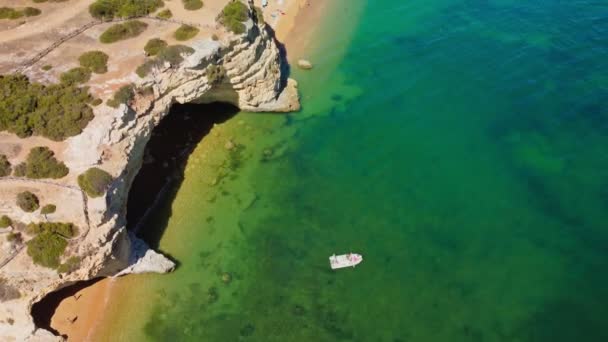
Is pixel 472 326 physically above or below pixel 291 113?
below

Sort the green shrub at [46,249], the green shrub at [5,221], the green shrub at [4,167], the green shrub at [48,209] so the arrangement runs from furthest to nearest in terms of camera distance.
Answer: the green shrub at [4,167]
the green shrub at [48,209]
the green shrub at [5,221]
the green shrub at [46,249]

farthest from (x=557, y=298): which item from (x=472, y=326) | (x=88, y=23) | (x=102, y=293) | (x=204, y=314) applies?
(x=88, y=23)

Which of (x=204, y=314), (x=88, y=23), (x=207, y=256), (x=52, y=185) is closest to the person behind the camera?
(x=52, y=185)

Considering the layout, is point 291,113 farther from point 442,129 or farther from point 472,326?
point 472,326

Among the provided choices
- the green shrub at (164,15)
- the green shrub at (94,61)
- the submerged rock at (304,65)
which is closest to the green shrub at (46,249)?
the green shrub at (94,61)

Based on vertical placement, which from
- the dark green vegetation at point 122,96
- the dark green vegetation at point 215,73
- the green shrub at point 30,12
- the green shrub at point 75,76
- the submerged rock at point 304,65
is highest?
the green shrub at point 30,12

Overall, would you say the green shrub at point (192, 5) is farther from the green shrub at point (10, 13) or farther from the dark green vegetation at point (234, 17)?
the green shrub at point (10, 13)

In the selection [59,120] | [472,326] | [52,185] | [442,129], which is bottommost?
[472,326]
